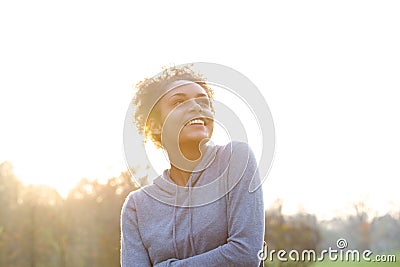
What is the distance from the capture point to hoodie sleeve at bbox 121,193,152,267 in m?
2.69

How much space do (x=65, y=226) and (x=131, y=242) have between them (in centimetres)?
1973

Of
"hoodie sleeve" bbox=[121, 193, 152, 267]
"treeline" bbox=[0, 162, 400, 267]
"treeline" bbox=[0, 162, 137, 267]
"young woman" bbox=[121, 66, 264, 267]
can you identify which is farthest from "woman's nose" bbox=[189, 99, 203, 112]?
"treeline" bbox=[0, 162, 137, 267]

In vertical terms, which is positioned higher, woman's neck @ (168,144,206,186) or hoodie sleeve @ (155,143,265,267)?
woman's neck @ (168,144,206,186)

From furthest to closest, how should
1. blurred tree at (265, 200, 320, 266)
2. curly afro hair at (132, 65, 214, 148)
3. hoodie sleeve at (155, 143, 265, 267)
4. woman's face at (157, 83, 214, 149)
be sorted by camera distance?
blurred tree at (265, 200, 320, 266)
curly afro hair at (132, 65, 214, 148)
woman's face at (157, 83, 214, 149)
hoodie sleeve at (155, 143, 265, 267)

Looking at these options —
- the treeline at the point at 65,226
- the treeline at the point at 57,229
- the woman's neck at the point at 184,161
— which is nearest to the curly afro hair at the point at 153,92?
the woman's neck at the point at 184,161

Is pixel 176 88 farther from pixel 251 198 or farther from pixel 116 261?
pixel 116 261

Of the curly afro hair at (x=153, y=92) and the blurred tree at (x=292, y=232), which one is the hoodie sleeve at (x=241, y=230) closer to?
the curly afro hair at (x=153, y=92)

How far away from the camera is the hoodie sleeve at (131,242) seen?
2686 mm

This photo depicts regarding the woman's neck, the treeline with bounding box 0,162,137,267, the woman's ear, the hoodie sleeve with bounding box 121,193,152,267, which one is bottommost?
the treeline with bounding box 0,162,137,267

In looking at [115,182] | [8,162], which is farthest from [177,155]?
[8,162]

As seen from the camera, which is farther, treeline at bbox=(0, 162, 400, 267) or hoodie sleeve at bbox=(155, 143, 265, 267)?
treeline at bbox=(0, 162, 400, 267)

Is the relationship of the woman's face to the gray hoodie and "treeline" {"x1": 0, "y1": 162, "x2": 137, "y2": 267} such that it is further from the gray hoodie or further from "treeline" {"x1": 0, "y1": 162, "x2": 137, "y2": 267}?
"treeline" {"x1": 0, "y1": 162, "x2": 137, "y2": 267}

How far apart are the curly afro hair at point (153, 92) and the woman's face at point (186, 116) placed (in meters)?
0.07

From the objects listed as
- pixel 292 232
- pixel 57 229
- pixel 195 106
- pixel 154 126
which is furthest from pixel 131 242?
pixel 57 229
